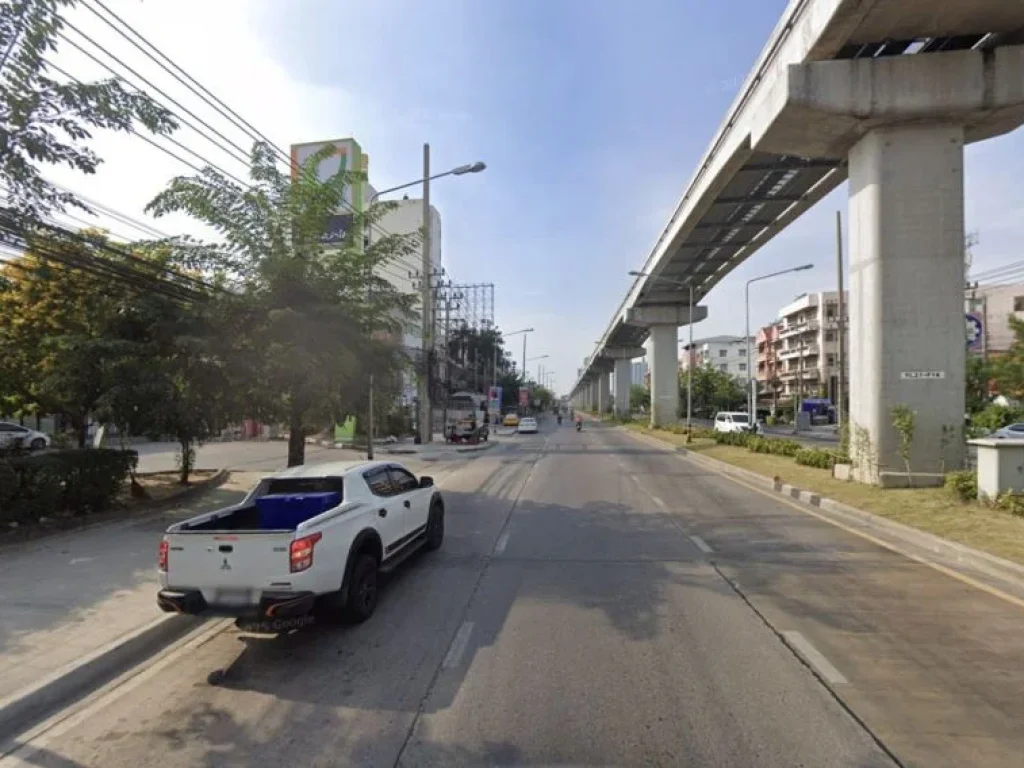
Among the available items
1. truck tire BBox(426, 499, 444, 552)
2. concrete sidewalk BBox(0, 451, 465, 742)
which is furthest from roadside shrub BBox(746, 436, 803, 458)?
concrete sidewalk BBox(0, 451, 465, 742)

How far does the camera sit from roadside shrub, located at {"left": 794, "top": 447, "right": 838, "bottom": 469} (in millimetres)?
18453

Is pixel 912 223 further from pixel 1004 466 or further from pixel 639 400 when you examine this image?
pixel 639 400

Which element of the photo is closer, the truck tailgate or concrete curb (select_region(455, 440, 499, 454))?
the truck tailgate

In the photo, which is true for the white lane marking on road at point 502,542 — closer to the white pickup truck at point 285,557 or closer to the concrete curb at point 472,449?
the white pickup truck at point 285,557

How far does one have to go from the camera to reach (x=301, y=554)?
5301 millimetres

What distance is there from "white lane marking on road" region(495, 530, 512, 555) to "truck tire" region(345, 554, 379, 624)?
2.90m

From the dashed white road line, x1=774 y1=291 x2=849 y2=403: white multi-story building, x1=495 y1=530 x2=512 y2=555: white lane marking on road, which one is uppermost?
x1=774 y1=291 x2=849 y2=403: white multi-story building

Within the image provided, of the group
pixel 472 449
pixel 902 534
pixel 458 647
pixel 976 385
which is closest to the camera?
pixel 458 647

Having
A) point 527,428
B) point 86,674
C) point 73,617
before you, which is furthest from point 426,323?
point 527,428

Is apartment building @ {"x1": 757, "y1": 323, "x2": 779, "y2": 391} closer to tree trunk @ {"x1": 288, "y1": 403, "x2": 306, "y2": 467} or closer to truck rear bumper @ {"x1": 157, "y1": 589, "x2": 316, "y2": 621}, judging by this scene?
tree trunk @ {"x1": 288, "y1": 403, "x2": 306, "y2": 467}

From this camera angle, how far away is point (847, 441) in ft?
55.2

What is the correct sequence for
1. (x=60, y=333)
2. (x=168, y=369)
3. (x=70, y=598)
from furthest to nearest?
(x=60, y=333)
(x=168, y=369)
(x=70, y=598)

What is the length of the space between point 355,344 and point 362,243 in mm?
3756

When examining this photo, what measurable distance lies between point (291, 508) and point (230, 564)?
175 cm
